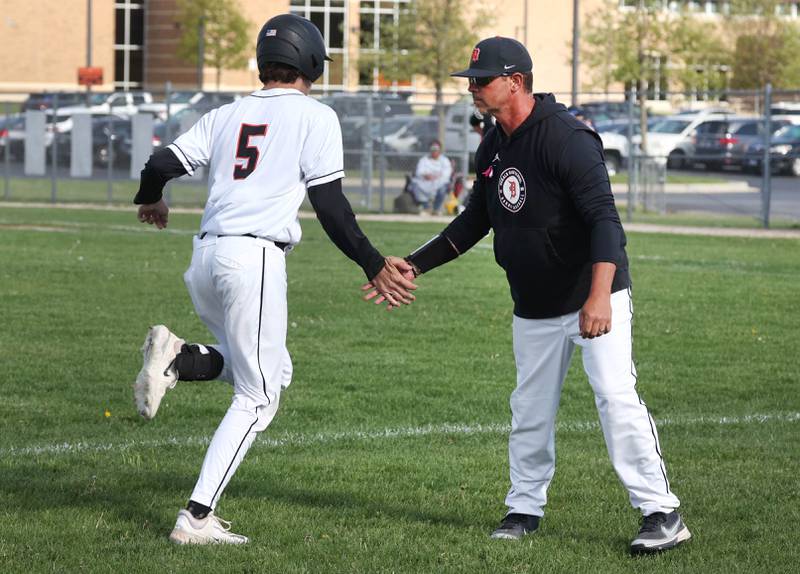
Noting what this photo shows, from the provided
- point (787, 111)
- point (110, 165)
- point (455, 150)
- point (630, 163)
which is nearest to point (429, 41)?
point (455, 150)

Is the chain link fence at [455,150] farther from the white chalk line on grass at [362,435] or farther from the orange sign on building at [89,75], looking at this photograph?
the white chalk line on grass at [362,435]

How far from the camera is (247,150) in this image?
5215 millimetres

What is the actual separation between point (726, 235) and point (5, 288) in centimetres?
1237

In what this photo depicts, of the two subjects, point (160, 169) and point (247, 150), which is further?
point (160, 169)

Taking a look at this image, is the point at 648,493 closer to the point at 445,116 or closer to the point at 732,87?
the point at 445,116

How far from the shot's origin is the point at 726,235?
2211 cm

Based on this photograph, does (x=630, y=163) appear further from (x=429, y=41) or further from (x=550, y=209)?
(x=429, y=41)

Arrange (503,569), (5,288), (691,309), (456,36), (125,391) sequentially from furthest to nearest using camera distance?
(456,36) → (5,288) → (691,309) → (125,391) → (503,569)

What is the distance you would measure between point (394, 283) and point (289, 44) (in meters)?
1.06

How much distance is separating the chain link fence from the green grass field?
39.1 ft

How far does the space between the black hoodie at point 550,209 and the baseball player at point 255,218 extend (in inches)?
23.0

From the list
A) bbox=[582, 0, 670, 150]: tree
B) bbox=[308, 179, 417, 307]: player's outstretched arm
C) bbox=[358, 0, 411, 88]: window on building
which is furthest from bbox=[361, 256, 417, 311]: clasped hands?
bbox=[358, 0, 411, 88]: window on building

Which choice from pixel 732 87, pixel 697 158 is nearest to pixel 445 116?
pixel 697 158

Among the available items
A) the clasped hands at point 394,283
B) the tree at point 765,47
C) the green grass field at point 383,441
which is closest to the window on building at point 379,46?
the tree at point 765,47
